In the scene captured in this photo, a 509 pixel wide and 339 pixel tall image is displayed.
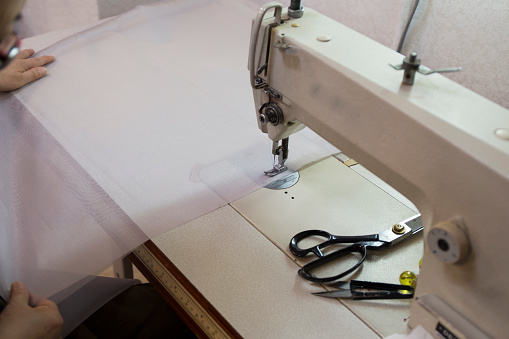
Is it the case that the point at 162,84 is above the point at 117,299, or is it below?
above

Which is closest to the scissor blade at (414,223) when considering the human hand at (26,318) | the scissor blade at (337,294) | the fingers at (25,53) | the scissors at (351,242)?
the scissors at (351,242)

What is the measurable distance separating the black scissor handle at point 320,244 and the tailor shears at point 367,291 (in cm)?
9

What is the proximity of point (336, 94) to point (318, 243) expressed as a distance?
14.2 inches

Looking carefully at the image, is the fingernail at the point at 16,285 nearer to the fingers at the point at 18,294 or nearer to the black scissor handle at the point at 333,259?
the fingers at the point at 18,294

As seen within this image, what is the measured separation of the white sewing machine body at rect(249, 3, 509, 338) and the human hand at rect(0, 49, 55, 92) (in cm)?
98

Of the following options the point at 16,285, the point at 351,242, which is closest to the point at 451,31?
the point at 351,242

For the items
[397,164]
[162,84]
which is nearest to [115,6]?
[162,84]

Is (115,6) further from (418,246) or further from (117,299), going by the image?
(418,246)

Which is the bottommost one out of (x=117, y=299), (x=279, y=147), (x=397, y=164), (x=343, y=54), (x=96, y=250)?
(x=117, y=299)

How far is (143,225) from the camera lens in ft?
4.39

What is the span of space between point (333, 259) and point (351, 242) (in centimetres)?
6

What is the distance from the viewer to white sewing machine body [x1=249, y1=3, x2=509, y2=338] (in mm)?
879

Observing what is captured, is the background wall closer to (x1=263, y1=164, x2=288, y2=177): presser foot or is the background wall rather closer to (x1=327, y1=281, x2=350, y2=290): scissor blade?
(x1=263, y1=164, x2=288, y2=177): presser foot

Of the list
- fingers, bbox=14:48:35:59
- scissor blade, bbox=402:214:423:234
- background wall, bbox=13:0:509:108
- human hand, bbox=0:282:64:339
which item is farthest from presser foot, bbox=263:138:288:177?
fingers, bbox=14:48:35:59
